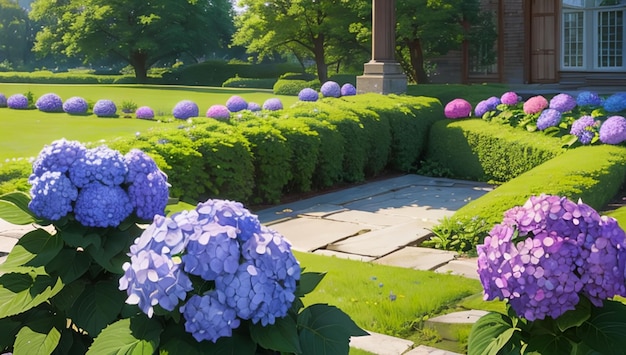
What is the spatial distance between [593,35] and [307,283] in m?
24.3

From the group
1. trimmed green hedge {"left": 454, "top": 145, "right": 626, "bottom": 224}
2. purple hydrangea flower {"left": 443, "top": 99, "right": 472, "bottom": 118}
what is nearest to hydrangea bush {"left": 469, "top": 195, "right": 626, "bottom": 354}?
trimmed green hedge {"left": 454, "top": 145, "right": 626, "bottom": 224}

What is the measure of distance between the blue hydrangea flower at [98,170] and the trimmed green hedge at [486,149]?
8297mm

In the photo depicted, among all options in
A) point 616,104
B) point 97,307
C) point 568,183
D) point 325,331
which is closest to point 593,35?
point 616,104

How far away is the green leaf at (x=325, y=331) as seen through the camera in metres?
2.03

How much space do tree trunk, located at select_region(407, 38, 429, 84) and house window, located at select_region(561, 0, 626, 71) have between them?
15.6ft

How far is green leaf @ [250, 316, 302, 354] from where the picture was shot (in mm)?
1891

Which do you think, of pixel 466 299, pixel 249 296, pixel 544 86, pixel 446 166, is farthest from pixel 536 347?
pixel 544 86

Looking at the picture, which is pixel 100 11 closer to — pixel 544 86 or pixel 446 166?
pixel 544 86

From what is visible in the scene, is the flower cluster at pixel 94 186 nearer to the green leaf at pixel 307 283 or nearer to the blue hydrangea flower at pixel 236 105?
the green leaf at pixel 307 283

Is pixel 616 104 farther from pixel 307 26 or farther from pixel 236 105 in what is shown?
pixel 307 26

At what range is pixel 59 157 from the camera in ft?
8.50

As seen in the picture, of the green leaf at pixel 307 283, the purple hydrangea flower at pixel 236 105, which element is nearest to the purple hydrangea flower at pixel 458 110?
the purple hydrangea flower at pixel 236 105

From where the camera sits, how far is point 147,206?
2.62m

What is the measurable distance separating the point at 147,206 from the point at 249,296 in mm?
892
